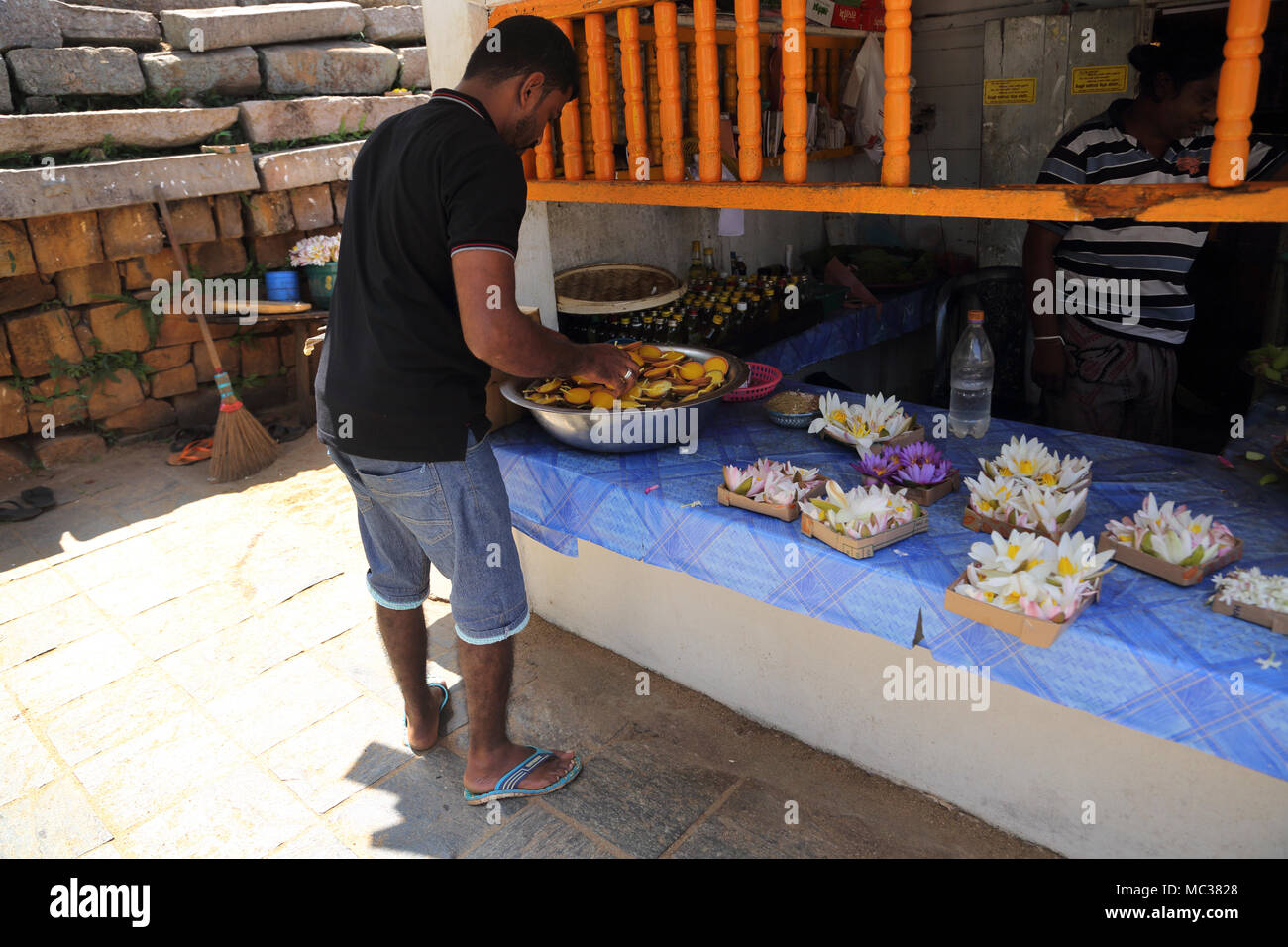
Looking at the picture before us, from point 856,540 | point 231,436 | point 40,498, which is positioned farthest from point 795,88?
point 40,498

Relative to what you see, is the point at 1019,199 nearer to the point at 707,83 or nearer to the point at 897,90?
the point at 897,90

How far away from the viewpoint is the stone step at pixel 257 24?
6.03 m

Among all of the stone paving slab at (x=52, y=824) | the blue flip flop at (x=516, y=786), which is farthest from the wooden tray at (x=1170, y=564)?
the stone paving slab at (x=52, y=824)

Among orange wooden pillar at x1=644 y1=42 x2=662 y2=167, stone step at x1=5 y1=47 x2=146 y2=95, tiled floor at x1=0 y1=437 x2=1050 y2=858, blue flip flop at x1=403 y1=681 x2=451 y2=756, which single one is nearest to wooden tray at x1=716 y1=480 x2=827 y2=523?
tiled floor at x1=0 y1=437 x2=1050 y2=858

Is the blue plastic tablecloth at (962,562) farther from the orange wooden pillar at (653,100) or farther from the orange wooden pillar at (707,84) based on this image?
the orange wooden pillar at (653,100)

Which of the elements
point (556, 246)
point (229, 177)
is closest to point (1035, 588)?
point (556, 246)

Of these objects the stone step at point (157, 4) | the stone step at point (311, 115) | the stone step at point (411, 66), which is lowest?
the stone step at point (311, 115)

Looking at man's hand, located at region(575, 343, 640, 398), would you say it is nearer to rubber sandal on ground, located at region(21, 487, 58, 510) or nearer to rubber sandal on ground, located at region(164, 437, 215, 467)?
rubber sandal on ground, located at region(164, 437, 215, 467)

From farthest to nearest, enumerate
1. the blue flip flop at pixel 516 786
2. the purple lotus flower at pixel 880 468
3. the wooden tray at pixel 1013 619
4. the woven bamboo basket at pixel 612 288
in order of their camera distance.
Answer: the woven bamboo basket at pixel 612 288 → the blue flip flop at pixel 516 786 → the purple lotus flower at pixel 880 468 → the wooden tray at pixel 1013 619

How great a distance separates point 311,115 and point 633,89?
4563 millimetres

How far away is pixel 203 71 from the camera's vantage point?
19.7 ft

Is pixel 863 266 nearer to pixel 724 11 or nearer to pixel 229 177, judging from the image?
pixel 724 11

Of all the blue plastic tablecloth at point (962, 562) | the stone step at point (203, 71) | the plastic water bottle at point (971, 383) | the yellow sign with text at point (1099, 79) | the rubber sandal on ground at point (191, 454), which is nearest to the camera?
the blue plastic tablecloth at point (962, 562)

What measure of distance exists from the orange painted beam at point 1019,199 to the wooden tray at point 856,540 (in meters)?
0.77
